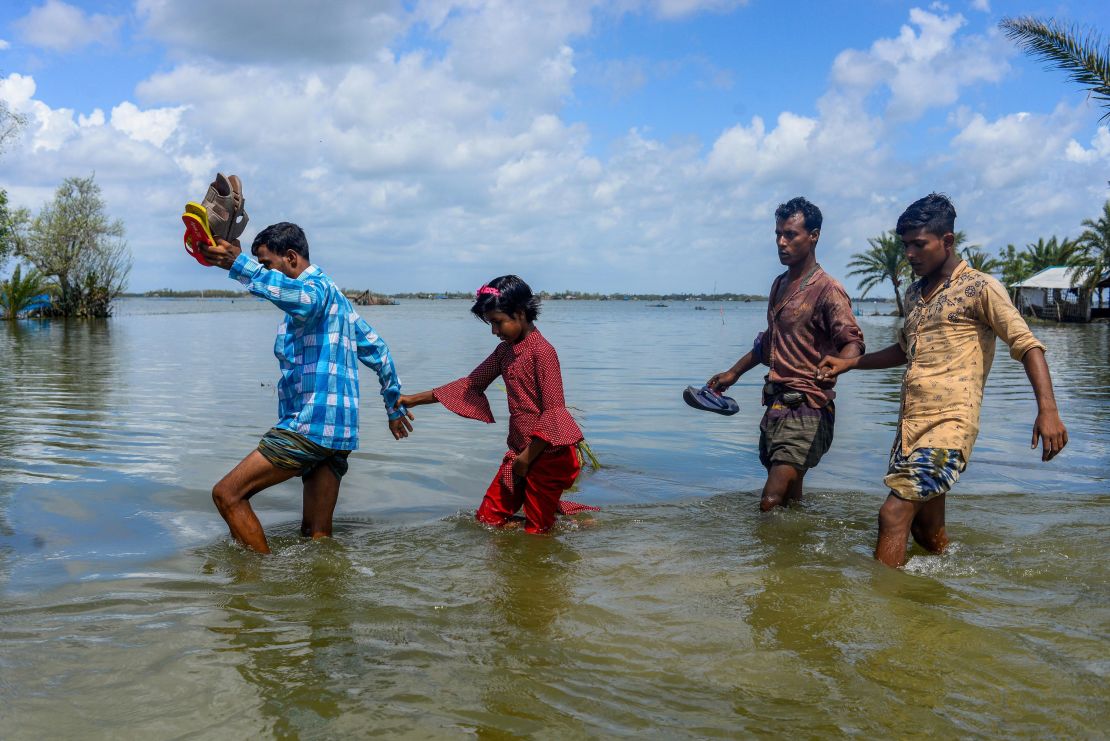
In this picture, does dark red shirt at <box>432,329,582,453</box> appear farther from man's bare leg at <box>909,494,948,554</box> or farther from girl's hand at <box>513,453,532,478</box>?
man's bare leg at <box>909,494,948,554</box>

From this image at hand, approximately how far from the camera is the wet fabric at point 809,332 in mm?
4973

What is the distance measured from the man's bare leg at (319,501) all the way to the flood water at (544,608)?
86 millimetres

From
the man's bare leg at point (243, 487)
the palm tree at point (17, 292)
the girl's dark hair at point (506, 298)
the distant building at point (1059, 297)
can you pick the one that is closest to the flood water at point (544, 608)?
the man's bare leg at point (243, 487)

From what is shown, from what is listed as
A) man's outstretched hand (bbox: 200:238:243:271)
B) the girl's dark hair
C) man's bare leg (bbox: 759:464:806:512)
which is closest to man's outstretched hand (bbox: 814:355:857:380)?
man's bare leg (bbox: 759:464:806:512)

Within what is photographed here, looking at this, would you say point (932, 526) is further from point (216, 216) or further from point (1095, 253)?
point (1095, 253)

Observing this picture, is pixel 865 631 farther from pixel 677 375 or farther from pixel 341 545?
pixel 677 375

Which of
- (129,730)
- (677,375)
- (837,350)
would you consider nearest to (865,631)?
(837,350)

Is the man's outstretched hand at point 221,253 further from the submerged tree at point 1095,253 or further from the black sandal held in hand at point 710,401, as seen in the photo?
the submerged tree at point 1095,253

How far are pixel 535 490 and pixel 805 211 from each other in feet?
7.71

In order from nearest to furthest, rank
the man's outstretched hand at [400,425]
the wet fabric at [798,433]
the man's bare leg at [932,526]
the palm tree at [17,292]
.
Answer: the man's bare leg at [932,526] → the man's outstretched hand at [400,425] → the wet fabric at [798,433] → the palm tree at [17,292]

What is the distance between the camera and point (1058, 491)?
21.0 feet

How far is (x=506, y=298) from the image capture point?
456cm

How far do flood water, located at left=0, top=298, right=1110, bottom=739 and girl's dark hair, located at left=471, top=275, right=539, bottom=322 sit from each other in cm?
133

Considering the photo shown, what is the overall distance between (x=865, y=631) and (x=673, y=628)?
76cm
